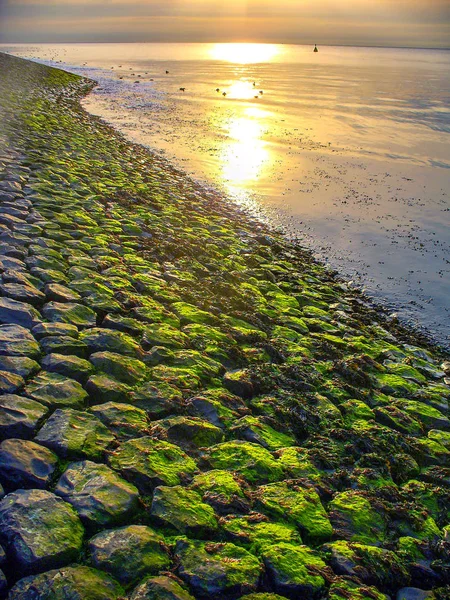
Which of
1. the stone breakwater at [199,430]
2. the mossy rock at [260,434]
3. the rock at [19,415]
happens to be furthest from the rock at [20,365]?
the mossy rock at [260,434]

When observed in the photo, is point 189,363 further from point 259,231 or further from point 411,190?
point 411,190

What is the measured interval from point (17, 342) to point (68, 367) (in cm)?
68

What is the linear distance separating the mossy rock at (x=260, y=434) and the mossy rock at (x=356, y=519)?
0.83 metres

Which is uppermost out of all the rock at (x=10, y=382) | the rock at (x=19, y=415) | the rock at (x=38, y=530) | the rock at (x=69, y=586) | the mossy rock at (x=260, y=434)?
the rock at (x=10, y=382)

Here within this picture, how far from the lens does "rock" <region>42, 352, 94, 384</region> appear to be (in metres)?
5.18

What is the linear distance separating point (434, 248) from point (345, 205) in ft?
14.2

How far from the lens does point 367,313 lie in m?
10.2

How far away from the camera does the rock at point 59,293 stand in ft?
21.9

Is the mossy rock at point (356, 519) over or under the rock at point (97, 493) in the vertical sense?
under

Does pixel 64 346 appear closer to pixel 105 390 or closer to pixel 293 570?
pixel 105 390

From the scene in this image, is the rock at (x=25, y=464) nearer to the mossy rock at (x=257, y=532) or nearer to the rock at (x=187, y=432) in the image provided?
the rock at (x=187, y=432)

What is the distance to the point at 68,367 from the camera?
5.23 meters

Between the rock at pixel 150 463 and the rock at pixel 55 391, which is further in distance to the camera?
the rock at pixel 55 391

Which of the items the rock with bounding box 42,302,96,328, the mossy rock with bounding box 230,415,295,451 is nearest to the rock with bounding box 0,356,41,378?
the rock with bounding box 42,302,96,328
